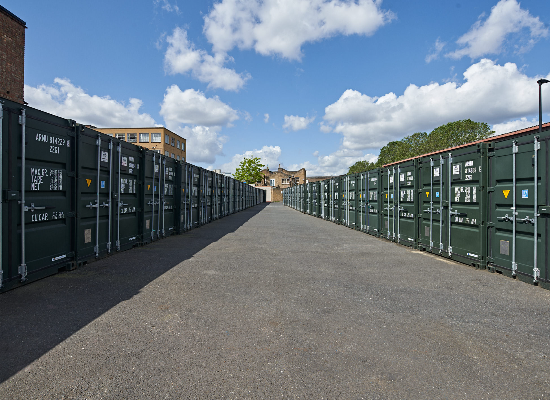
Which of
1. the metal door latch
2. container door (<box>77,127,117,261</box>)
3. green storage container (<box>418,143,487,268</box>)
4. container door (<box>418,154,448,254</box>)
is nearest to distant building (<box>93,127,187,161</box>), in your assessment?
container door (<box>77,127,117,261</box>)

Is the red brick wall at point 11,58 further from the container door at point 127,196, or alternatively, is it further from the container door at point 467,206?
the container door at point 467,206

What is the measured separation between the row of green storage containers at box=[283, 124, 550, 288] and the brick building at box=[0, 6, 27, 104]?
22621 millimetres

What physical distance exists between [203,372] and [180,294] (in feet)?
7.36

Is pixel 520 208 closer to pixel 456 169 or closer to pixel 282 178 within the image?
pixel 456 169

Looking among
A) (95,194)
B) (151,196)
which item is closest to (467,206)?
(95,194)

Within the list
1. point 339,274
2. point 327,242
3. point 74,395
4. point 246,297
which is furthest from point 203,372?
point 327,242

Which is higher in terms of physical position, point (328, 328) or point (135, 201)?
point (135, 201)

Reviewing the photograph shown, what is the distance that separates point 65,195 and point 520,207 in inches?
353

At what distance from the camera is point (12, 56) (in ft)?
63.1

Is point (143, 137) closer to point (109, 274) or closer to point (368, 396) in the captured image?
point (109, 274)

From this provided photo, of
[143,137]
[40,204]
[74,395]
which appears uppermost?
[143,137]

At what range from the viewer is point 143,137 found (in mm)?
66188

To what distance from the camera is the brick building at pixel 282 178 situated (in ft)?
313

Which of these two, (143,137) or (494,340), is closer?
(494,340)
